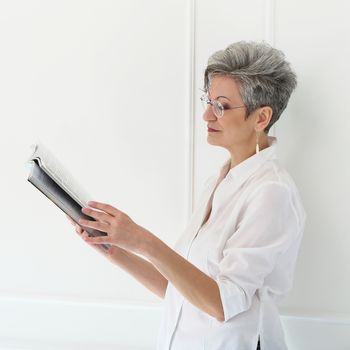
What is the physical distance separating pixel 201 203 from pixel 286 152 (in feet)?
1.10

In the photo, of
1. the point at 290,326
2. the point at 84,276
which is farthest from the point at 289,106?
the point at 84,276

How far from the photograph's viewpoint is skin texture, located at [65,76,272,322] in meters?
1.08

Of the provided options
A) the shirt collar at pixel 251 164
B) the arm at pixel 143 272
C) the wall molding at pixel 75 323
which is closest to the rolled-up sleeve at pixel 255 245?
the shirt collar at pixel 251 164

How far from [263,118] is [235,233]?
0.34 metres

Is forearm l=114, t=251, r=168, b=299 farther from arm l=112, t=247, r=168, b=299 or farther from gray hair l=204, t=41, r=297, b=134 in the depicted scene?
gray hair l=204, t=41, r=297, b=134

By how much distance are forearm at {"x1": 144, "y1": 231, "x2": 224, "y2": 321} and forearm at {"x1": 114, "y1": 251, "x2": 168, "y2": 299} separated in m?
0.32

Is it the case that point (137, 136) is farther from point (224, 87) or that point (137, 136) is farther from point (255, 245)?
point (255, 245)

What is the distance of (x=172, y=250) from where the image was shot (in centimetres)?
114

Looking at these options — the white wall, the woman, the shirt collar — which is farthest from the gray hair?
the white wall

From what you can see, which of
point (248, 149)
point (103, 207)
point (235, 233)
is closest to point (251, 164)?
point (248, 149)

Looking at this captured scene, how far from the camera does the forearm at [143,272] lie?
1.42 metres

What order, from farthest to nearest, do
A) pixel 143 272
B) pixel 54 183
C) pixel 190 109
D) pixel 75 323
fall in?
pixel 75 323 < pixel 190 109 < pixel 143 272 < pixel 54 183

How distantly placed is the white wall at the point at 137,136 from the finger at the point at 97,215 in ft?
1.78

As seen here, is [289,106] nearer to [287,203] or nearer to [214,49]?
[214,49]
